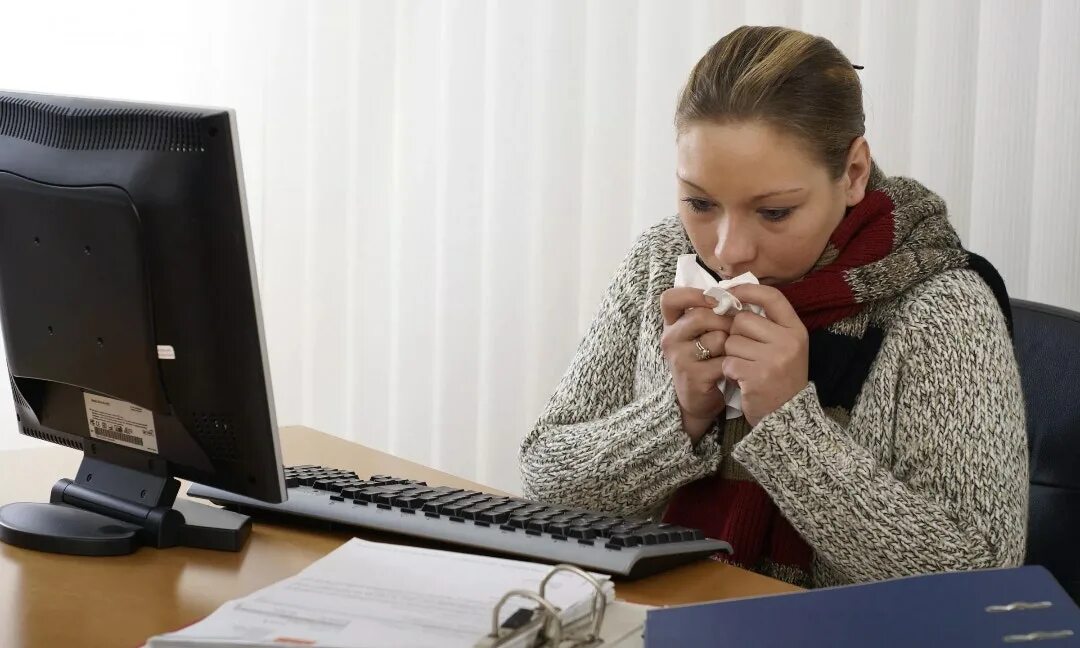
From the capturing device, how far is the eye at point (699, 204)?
1320 millimetres

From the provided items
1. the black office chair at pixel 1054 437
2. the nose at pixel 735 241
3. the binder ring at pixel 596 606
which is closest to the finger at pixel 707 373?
the nose at pixel 735 241

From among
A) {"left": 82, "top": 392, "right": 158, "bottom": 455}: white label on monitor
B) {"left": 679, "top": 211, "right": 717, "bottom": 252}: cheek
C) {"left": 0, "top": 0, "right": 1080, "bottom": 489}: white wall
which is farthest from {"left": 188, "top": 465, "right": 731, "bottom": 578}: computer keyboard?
{"left": 0, "top": 0, "right": 1080, "bottom": 489}: white wall

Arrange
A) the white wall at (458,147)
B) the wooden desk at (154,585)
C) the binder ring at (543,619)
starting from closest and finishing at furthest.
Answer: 1. the binder ring at (543,619)
2. the wooden desk at (154,585)
3. the white wall at (458,147)

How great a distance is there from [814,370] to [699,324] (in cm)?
15

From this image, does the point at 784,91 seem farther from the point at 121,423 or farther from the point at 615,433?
the point at 121,423

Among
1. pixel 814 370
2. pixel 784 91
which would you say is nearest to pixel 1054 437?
pixel 814 370

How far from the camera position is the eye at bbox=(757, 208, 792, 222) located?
1.30 m

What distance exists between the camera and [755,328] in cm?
126

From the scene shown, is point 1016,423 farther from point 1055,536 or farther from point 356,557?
point 356,557

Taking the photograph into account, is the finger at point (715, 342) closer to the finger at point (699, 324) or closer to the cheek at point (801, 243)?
the finger at point (699, 324)

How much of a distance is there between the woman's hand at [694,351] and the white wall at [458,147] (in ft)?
2.07

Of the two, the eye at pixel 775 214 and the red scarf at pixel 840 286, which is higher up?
the eye at pixel 775 214

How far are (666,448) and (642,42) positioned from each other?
1120 millimetres

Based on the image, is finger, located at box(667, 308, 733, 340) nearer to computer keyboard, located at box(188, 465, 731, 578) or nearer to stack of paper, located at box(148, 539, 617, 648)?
computer keyboard, located at box(188, 465, 731, 578)
